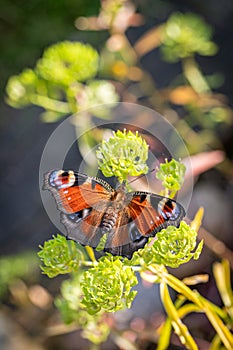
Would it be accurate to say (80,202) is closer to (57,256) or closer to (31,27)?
(57,256)

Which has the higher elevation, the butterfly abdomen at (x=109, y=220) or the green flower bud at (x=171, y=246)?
the butterfly abdomen at (x=109, y=220)

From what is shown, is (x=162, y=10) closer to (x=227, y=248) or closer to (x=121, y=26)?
(x=121, y=26)

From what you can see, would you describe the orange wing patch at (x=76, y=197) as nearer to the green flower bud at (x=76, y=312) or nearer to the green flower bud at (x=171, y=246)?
the green flower bud at (x=171, y=246)

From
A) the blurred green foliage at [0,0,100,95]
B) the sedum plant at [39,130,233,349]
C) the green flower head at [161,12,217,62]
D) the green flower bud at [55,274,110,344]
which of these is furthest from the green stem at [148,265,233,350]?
the blurred green foliage at [0,0,100,95]

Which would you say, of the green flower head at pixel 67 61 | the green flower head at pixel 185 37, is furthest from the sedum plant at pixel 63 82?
the green flower head at pixel 185 37

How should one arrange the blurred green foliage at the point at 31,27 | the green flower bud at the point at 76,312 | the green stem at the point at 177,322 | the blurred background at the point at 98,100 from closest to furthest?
the green stem at the point at 177,322 < the green flower bud at the point at 76,312 < the blurred background at the point at 98,100 < the blurred green foliage at the point at 31,27

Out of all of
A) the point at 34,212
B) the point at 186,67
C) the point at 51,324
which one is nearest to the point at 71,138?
the point at 34,212
